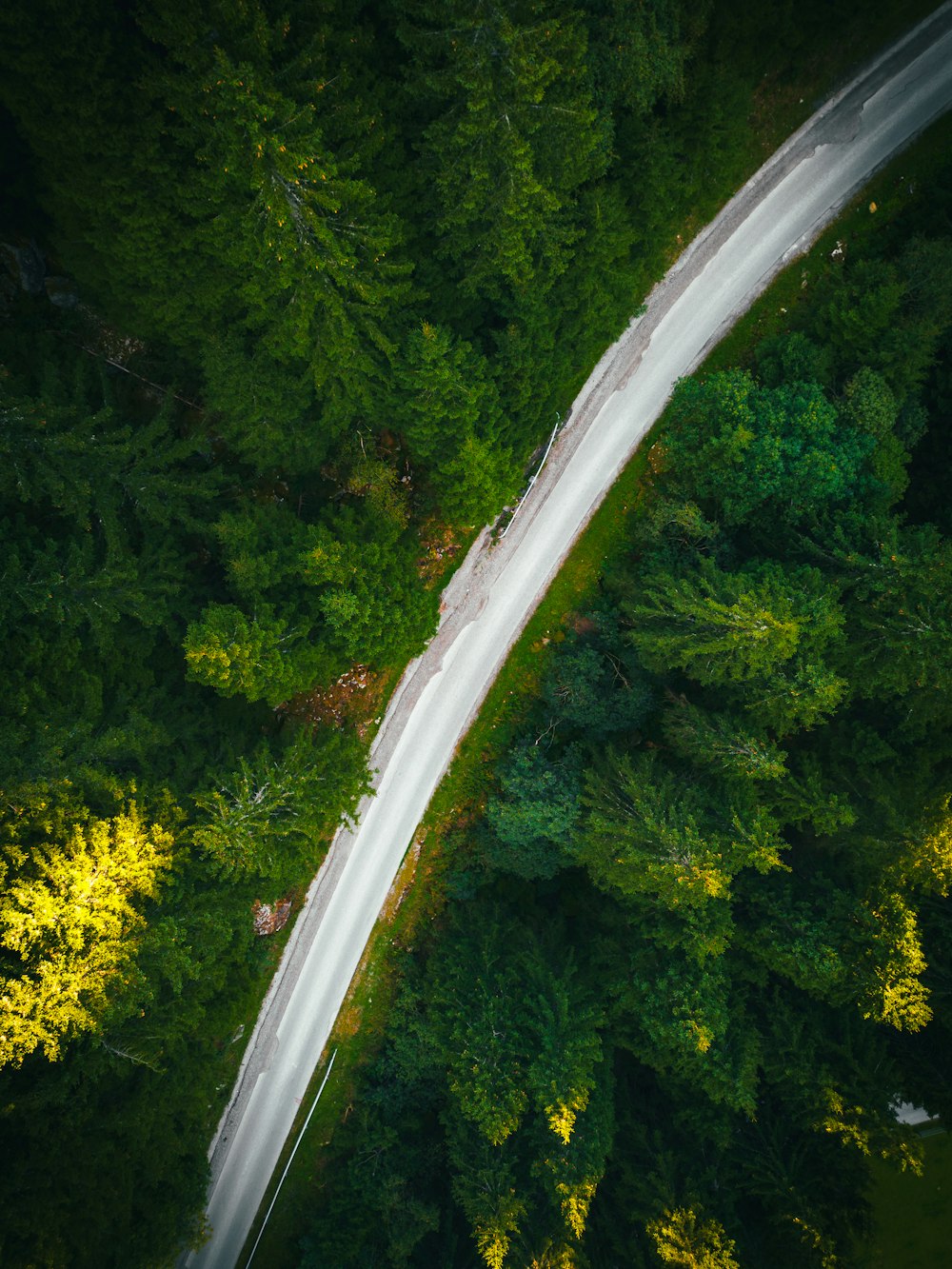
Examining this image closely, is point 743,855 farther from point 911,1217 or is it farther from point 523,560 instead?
point 911,1217

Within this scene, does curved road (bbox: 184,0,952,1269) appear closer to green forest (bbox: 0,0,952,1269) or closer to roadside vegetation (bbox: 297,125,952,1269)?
green forest (bbox: 0,0,952,1269)

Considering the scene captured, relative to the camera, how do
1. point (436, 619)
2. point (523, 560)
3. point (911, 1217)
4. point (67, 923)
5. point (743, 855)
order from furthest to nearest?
1. point (911, 1217)
2. point (523, 560)
3. point (436, 619)
4. point (743, 855)
5. point (67, 923)

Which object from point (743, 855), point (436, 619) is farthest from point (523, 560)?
point (743, 855)

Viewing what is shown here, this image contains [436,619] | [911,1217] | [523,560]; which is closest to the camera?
[436,619]

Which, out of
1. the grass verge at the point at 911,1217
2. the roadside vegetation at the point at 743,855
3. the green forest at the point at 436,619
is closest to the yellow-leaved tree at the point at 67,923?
the green forest at the point at 436,619

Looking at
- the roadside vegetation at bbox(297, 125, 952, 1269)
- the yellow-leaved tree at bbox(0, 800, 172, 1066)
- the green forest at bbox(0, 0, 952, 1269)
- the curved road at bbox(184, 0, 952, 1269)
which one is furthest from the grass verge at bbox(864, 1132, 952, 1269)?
the yellow-leaved tree at bbox(0, 800, 172, 1066)

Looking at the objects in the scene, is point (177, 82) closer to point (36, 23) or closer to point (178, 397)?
point (36, 23)

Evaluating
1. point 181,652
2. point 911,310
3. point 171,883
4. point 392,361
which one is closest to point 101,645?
point 181,652
